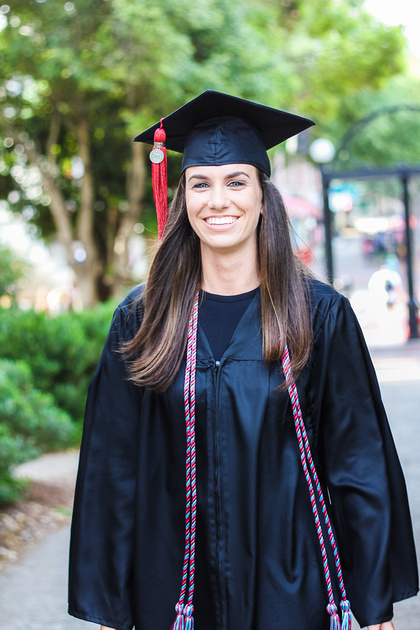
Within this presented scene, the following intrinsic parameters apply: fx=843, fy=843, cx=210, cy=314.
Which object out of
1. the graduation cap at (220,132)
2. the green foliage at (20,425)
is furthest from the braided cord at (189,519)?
the green foliage at (20,425)

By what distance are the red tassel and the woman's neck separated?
20 centimetres

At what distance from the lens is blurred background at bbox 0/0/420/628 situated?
827 cm

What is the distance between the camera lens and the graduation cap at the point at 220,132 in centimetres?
225

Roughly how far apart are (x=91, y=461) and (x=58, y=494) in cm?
420

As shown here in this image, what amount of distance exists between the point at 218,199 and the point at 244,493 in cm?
75

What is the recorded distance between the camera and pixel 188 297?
2.32 m

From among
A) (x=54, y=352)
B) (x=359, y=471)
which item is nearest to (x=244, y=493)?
(x=359, y=471)

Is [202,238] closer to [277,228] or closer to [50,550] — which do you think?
[277,228]

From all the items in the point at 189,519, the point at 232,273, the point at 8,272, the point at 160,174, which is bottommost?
the point at 189,519

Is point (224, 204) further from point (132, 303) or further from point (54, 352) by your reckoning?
point (54, 352)

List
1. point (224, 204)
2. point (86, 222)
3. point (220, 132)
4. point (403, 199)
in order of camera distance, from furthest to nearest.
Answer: point (403, 199)
point (86, 222)
point (220, 132)
point (224, 204)

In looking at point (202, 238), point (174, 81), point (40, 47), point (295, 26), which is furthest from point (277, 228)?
point (295, 26)

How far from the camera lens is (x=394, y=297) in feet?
52.3

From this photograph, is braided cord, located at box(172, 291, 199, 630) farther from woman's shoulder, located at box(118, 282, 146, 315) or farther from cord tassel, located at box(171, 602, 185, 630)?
woman's shoulder, located at box(118, 282, 146, 315)
